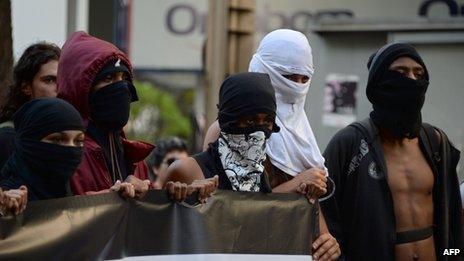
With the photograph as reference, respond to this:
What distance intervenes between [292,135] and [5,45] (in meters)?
2.20

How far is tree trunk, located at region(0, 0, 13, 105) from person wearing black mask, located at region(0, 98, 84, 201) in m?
2.26

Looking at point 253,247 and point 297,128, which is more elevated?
point 297,128

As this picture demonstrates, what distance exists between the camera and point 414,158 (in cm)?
612

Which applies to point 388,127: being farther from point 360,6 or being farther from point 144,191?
point 360,6

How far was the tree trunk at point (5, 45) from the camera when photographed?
6743mm

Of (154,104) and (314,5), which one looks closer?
(314,5)

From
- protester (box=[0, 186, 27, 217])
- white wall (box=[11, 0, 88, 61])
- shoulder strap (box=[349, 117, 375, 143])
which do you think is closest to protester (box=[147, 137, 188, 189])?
white wall (box=[11, 0, 88, 61])

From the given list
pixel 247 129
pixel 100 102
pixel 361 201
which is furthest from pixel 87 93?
pixel 361 201

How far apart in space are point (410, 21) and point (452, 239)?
361cm

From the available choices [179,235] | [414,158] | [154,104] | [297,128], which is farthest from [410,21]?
[154,104]

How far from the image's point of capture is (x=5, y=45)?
691 cm

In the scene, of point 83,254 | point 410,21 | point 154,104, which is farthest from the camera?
point 154,104

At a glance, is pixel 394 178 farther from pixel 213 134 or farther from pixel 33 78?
pixel 33 78

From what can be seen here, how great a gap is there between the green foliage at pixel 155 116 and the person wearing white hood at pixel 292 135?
19308 mm
